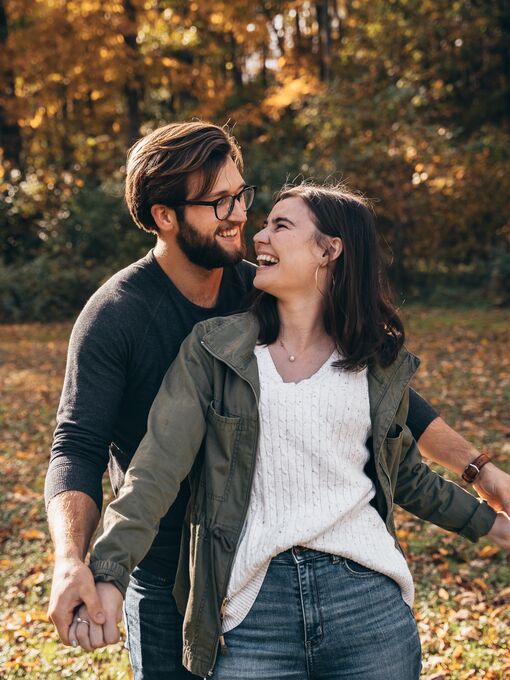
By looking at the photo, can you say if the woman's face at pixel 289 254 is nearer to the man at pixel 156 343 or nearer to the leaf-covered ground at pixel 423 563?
the man at pixel 156 343

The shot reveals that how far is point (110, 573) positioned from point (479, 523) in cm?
120

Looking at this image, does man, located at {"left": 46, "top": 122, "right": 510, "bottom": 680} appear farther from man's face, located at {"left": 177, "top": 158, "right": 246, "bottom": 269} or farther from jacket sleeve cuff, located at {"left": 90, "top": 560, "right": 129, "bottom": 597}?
jacket sleeve cuff, located at {"left": 90, "top": 560, "right": 129, "bottom": 597}

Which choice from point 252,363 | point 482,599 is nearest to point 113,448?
point 252,363

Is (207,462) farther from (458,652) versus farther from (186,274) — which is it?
(458,652)

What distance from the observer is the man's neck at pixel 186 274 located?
2.77 metres

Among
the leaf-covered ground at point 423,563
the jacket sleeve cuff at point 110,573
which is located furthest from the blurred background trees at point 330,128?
the jacket sleeve cuff at point 110,573

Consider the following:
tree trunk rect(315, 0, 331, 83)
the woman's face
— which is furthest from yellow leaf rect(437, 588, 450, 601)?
tree trunk rect(315, 0, 331, 83)

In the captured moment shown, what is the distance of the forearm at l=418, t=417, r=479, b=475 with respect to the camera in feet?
8.96

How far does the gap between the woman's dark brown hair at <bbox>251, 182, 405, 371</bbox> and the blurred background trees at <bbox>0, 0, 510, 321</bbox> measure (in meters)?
13.1

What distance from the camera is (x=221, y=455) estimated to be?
223 cm

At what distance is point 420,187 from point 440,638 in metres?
13.2

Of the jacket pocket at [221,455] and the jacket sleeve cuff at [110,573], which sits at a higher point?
the jacket pocket at [221,455]

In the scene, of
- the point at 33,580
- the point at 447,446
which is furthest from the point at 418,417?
the point at 33,580

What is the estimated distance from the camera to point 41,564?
538 centimetres
